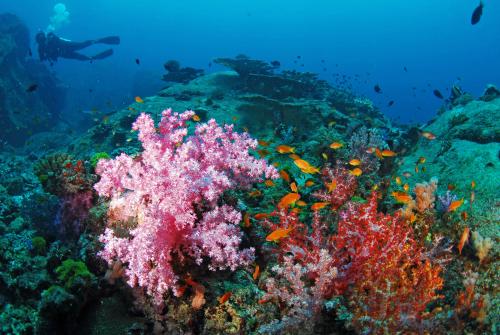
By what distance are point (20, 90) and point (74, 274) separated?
2284 cm

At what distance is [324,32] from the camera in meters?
164

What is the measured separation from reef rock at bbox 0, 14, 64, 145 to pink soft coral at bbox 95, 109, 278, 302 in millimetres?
17495

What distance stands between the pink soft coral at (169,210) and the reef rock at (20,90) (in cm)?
1749

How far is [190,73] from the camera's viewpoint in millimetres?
19234

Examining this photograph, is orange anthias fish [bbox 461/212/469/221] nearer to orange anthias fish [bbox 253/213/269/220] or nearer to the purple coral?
the purple coral

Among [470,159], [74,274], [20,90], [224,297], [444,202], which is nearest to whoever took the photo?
[224,297]

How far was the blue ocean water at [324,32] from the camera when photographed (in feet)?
479

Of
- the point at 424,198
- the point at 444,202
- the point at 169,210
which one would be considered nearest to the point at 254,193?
the point at 169,210

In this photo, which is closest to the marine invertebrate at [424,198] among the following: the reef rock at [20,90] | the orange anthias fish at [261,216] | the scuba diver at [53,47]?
the orange anthias fish at [261,216]

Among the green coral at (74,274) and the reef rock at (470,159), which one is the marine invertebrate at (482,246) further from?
the green coral at (74,274)

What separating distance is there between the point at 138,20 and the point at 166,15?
15794 millimetres

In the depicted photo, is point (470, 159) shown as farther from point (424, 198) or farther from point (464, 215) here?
point (424, 198)

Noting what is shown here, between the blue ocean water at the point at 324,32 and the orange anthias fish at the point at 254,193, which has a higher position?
the blue ocean water at the point at 324,32

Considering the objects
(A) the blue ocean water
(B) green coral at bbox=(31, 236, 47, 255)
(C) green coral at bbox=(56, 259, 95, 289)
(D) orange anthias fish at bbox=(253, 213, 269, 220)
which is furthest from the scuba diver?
(A) the blue ocean water
